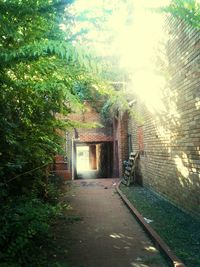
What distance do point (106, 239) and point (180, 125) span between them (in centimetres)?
365

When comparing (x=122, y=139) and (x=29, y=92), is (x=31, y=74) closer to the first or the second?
(x=29, y=92)

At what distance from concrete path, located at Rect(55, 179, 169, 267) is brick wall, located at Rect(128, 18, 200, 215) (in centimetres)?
152

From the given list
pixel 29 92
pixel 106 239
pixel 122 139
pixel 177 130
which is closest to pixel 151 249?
pixel 106 239

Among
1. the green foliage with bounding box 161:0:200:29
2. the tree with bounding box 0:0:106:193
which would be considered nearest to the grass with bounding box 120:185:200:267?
the tree with bounding box 0:0:106:193

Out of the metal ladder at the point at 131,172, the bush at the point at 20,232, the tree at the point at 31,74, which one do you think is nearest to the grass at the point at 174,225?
the bush at the point at 20,232

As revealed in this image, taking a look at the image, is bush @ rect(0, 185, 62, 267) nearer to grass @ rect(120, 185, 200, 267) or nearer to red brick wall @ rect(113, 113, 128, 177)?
grass @ rect(120, 185, 200, 267)

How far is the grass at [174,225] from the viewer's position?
5499 millimetres

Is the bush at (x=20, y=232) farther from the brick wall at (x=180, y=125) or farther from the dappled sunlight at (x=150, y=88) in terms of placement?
the dappled sunlight at (x=150, y=88)

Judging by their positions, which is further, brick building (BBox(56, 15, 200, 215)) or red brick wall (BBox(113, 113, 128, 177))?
red brick wall (BBox(113, 113, 128, 177))

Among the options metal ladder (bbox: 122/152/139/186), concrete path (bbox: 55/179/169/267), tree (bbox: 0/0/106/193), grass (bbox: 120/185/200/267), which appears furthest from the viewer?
metal ladder (bbox: 122/152/139/186)

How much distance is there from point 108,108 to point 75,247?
546 inches

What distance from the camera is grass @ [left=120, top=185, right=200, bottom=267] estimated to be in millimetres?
5499

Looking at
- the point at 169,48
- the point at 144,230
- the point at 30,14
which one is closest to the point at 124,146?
the point at 169,48

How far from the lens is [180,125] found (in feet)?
27.9
